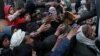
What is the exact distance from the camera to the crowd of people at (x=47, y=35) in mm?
5473

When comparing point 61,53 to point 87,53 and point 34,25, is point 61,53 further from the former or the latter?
point 34,25

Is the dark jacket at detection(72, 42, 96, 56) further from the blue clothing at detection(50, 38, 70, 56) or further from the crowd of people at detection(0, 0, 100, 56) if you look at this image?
the blue clothing at detection(50, 38, 70, 56)

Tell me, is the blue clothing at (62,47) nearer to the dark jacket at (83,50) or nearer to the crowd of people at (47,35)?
the crowd of people at (47,35)

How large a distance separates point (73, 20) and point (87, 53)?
1.18 meters

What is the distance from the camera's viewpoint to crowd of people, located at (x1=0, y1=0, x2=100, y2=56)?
5473 mm

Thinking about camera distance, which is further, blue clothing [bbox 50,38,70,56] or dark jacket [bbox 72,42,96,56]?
blue clothing [bbox 50,38,70,56]

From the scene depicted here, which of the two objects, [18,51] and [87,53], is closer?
[87,53]

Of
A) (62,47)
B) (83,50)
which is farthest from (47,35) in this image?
(83,50)

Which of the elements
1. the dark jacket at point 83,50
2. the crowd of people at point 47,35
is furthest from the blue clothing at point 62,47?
the dark jacket at point 83,50

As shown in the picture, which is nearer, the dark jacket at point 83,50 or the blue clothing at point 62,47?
the dark jacket at point 83,50

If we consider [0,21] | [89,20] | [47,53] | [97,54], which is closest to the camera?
[97,54]

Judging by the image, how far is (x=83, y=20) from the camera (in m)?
6.20

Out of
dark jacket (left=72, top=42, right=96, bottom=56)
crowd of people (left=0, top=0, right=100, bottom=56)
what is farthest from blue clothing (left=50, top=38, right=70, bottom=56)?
dark jacket (left=72, top=42, right=96, bottom=56)

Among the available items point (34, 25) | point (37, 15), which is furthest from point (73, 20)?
point (37, 15)
